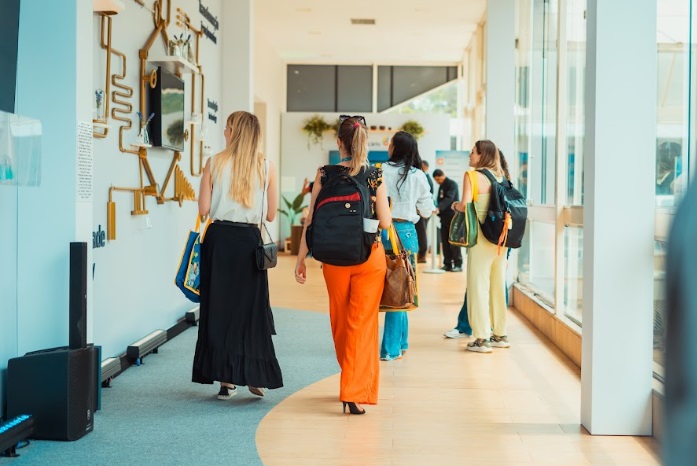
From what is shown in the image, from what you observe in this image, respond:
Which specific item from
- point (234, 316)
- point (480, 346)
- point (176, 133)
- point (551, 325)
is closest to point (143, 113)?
point (176, 133)

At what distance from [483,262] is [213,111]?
10.9 feet

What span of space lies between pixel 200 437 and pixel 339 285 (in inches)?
37.8

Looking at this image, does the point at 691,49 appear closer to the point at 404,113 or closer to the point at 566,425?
the point at 566,425

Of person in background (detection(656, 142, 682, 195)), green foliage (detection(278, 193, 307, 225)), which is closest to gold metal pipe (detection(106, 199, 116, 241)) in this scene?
person in background (detection(656, 142, 682, 195))

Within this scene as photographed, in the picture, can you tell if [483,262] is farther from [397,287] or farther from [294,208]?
[294,208]

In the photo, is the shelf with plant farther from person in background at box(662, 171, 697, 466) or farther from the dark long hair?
person in background at box(662, 171, 697, 466)

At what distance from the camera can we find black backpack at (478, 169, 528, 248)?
5914mm

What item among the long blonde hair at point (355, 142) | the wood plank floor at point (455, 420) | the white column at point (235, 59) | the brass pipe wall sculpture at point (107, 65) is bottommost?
the wood plank floor at point (455, 420)

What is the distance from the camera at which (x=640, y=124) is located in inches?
151

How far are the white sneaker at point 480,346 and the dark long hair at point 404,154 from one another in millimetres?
1345

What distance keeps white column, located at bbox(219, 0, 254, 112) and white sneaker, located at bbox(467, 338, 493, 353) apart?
3527 mm

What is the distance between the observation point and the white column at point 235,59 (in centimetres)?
849

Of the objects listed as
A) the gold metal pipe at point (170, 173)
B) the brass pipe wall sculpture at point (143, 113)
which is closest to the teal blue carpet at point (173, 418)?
the brass pipe wall sculpture at point (143, 113)

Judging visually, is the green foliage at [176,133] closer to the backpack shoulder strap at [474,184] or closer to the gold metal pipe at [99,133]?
the gold metal pipe at [99,133]
